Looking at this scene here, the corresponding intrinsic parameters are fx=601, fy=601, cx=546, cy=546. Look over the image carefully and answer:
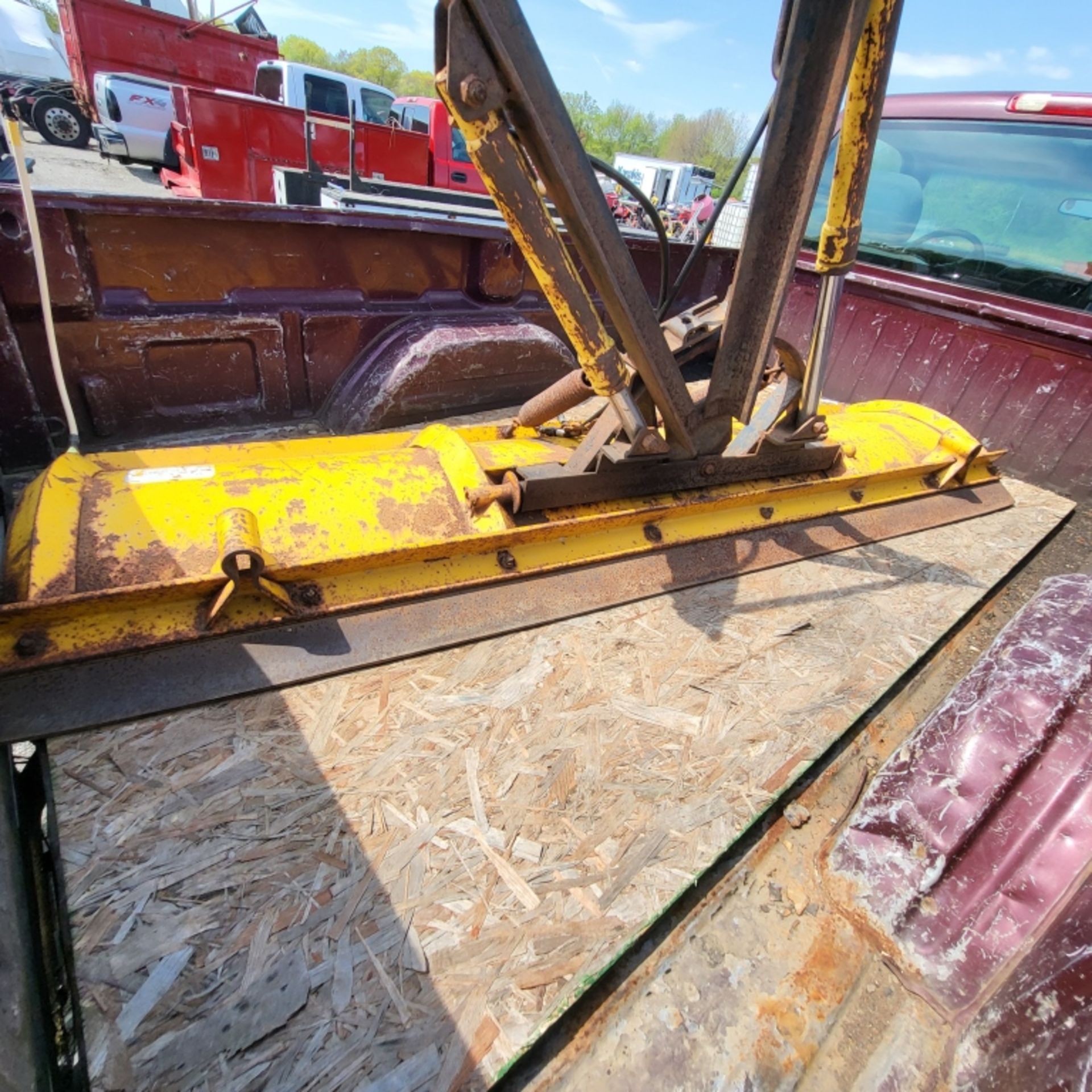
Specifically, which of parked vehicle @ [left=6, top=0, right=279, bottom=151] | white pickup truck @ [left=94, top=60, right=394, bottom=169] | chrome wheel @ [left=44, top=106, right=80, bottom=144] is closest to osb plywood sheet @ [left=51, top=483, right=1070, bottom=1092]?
white pickup truck @ [left=94, top=60, right=394, bottom=169]

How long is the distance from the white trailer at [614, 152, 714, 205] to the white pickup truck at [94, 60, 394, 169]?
25166mm

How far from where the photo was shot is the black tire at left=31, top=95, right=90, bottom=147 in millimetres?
14570

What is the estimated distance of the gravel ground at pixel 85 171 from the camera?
444 inches

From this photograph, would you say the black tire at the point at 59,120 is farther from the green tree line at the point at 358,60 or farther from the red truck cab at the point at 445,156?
the green tree line at the point at 358,60

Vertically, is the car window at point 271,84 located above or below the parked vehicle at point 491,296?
above

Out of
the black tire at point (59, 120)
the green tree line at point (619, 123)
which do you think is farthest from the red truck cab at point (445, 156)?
the green tree line at point (619, 123)

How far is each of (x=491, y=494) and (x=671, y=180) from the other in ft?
125

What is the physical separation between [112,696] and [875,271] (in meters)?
4.23

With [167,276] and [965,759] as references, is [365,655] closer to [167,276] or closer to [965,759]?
[965,759]

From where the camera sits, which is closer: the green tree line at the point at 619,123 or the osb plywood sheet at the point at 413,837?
the osb plywood sheet at the point at 413,837

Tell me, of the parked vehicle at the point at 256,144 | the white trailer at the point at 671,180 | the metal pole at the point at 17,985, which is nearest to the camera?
the metal pole at the point at 17,985

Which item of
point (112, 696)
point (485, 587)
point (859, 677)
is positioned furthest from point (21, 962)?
point (859, 677)

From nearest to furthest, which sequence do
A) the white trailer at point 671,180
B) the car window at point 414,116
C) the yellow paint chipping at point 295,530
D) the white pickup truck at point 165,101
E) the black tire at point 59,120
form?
the yellow paint chipping at point 295,530
the white pickup truck at point 165,101
the car window at point 414,116
the black tire at point 59,120
the white trailer at point 671,180

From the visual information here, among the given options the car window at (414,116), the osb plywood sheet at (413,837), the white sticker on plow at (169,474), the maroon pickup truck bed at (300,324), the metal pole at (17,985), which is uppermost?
the car window at (414,116)
